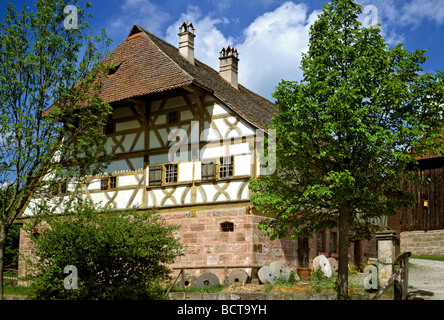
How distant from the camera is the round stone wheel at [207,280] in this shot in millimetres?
19328

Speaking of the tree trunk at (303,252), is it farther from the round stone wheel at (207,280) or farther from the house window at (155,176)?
the house window at (155,176)

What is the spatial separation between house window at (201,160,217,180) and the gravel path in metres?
7.93

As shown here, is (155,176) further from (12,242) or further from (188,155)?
(12,242)

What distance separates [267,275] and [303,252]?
14.2 feet

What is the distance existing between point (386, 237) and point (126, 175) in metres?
11.6

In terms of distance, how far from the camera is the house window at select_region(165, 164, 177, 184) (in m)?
22.2

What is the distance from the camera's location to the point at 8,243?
31.5m

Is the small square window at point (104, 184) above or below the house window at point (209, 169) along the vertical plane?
below

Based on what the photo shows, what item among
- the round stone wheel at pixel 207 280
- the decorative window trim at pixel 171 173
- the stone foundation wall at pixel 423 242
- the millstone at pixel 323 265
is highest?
the decorative window trim at pixel 171 173

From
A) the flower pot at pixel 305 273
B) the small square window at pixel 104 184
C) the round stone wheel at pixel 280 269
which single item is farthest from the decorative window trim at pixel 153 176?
the flower pot at pixel 305 273

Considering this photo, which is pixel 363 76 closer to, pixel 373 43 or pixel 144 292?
pixel 373 43

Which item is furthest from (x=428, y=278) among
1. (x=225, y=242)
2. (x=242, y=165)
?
(x=242, y=165)

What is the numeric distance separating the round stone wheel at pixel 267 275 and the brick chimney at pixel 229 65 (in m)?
11.4

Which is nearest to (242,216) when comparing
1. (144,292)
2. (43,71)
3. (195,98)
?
(195,98)
